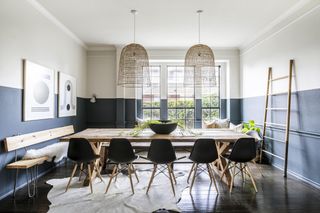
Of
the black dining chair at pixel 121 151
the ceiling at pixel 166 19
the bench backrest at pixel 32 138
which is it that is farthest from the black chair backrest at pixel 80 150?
the ceiling at pixel 166 19

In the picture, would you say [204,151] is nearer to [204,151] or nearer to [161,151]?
[204,151]

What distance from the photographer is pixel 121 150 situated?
9.96 ft

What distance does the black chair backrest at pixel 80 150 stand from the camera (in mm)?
3064

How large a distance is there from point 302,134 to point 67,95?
4.93 m

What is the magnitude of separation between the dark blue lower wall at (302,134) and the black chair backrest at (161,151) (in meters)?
2.37

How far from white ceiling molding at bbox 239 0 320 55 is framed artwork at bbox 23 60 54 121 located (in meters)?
4.70

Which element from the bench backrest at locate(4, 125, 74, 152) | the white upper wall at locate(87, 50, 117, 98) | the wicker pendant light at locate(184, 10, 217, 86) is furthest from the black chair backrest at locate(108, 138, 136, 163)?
the white upper wall at locate(87, 50, 117, 98)

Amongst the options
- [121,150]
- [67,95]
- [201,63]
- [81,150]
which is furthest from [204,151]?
[67,95]

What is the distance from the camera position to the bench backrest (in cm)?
295

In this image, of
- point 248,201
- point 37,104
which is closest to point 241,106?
point 248,201

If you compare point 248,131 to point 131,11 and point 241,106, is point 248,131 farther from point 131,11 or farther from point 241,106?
point 131,11

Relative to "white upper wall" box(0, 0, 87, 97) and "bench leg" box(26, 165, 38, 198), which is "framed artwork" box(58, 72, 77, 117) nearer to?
"white upper wall" box(0, 0, 87, 97)

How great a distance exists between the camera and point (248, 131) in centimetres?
477

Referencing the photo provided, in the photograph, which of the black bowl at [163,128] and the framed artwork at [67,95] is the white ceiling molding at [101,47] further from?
the black bowl at [163,128]
